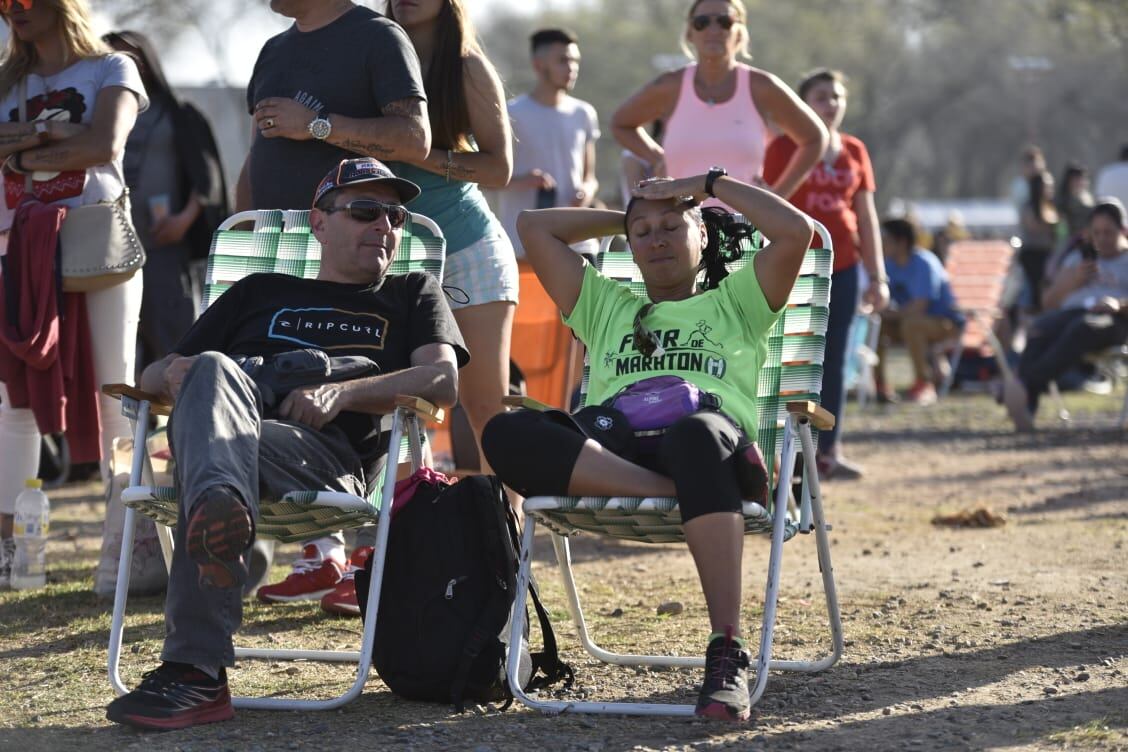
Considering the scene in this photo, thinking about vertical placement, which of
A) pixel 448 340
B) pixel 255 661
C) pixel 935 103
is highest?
pixel 935 103

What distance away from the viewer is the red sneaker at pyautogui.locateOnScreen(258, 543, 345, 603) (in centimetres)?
494

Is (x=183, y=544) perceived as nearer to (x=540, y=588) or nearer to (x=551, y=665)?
(x=551, y=665)

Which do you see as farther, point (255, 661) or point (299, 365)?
point (255, 661)

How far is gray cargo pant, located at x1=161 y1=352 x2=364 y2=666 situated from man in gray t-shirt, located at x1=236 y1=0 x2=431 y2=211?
0.98 m

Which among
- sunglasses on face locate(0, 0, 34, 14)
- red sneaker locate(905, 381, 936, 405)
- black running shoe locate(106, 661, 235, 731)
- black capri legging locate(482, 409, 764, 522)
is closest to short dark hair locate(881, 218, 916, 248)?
red sneaker locate(905, 381, 936, 405)

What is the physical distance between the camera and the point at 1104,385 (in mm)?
13680

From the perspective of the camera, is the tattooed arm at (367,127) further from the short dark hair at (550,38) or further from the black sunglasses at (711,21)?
the short dark hair at (550,38)

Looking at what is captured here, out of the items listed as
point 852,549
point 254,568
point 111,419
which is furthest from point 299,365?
point 852,549

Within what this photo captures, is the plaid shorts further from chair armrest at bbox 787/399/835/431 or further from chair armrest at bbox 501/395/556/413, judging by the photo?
chair armrest at bbox 787/399/835/431

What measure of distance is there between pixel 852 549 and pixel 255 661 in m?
2.71

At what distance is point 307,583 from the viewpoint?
4945 millimetres

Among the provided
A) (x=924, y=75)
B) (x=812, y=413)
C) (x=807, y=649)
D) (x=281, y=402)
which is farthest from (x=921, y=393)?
(x=924, y=75)

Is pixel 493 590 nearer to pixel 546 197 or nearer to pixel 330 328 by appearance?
pixel 330 328

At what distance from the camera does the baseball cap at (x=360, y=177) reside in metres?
4.09
